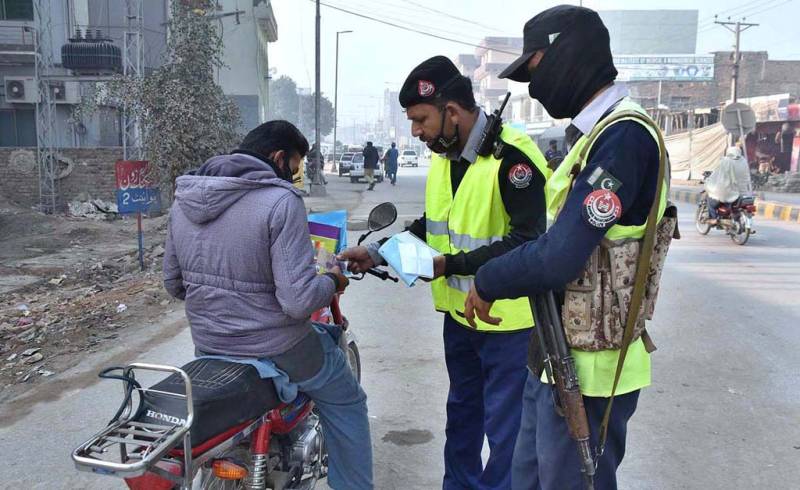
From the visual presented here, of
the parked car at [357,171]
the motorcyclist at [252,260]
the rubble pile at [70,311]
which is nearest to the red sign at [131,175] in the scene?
the rubble pile at [70,311]

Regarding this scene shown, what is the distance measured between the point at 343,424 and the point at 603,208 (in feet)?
4.76

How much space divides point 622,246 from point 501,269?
320mm

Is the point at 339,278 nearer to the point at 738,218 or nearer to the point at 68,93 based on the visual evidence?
the point at 738,218

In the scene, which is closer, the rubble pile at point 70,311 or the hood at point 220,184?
the hood at point 220,184

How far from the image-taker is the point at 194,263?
230cm

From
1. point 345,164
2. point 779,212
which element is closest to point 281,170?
point 779,212

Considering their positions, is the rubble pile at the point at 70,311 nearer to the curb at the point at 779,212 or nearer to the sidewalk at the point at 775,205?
the sidewalk at the point at 775,205

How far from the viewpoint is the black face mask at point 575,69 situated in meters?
1.83

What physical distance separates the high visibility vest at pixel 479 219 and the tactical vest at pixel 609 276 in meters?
0.72

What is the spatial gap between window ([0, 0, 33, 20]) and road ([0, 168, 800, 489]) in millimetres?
14450

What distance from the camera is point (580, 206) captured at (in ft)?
5.54

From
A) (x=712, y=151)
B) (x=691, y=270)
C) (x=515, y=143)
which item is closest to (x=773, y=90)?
(x=712, y=151)

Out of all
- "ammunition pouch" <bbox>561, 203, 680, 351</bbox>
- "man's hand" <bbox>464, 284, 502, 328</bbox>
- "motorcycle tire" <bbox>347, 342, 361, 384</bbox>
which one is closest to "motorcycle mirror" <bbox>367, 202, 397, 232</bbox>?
"motorcycle tire" <bbox>347, 342, 361, 384</bbox>

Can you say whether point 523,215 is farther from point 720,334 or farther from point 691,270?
point 691,270
